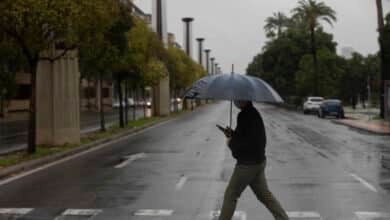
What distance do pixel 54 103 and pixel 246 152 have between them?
1689 cm

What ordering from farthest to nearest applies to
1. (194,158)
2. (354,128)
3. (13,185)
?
(354,128) < (194,158) < (13,185)

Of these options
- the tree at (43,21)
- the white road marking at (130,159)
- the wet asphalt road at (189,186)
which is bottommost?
the white road marking at (130,159)

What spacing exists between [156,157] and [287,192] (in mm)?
8199

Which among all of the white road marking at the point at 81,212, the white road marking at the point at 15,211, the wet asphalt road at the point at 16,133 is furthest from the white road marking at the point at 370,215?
the wet asphalt road at the point at 16,133

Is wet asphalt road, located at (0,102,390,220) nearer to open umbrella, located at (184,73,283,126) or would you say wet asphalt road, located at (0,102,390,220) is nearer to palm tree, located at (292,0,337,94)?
open umbrella, located at (184,73,283,126)

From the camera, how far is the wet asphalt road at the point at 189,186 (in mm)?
10578

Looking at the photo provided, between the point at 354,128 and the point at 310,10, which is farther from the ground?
the point at 310,10

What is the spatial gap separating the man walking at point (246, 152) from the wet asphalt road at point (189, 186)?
1.94 m

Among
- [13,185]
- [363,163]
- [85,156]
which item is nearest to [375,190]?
[363,163]

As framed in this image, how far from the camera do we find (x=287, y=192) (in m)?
12.5

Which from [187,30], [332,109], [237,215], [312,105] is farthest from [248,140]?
[187,30]

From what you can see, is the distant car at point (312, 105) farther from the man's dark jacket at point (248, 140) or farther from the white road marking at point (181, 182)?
the man's dark jacket at point (248, 140)

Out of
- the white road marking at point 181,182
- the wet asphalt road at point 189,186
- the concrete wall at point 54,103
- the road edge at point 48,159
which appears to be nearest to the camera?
the wet asphalt road at point 189,186

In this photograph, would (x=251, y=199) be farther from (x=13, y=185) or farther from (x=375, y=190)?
(x=13, y=185)
